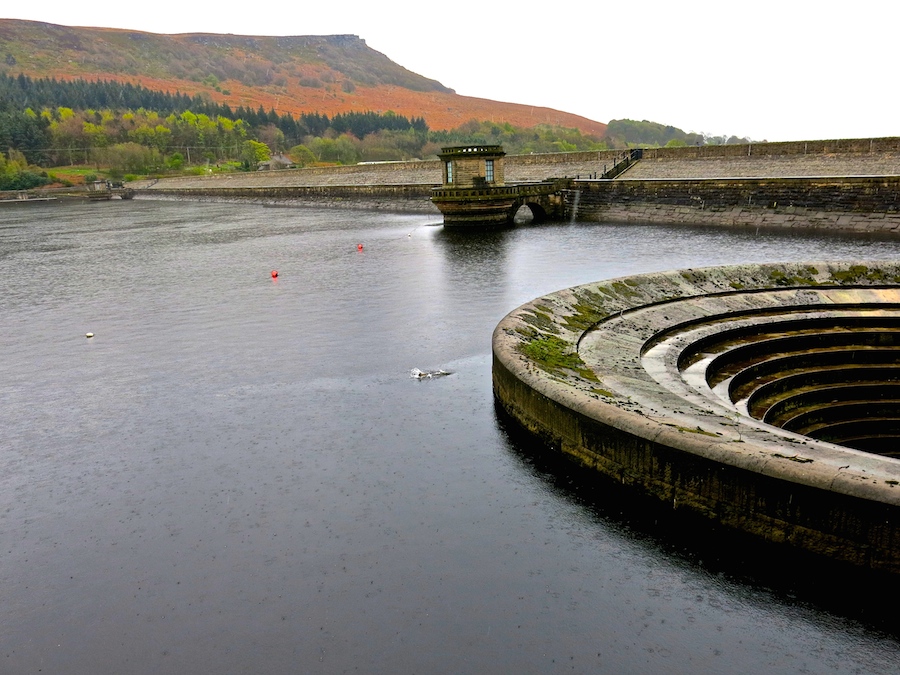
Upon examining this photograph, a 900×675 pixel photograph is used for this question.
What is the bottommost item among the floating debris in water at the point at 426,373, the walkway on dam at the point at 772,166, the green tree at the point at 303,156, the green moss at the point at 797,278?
the floating debris in water at the point at 426,373

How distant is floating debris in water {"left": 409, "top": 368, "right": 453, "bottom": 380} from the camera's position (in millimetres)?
17859

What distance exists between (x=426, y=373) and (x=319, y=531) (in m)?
7.70

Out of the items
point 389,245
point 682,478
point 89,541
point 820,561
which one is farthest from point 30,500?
point 389,245

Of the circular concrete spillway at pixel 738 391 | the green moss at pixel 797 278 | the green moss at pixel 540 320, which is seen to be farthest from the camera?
the green moss at pixel 797 278

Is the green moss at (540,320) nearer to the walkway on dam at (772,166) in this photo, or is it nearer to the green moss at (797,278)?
the green moss at (797,278)

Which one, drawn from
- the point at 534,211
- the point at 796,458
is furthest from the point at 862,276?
the point at 534,211

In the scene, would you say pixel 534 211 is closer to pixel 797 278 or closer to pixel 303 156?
pixel 797 278

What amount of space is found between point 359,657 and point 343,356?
1248cm

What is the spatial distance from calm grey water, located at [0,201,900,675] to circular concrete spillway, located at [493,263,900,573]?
2.90 ft

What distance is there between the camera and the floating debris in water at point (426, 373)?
17.9 meters

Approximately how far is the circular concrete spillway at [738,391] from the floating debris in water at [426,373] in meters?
2.71

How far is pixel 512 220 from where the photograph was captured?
54719 mm

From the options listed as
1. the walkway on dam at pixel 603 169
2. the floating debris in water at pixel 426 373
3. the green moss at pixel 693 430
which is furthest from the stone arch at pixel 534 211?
the green moss at pixel 693 430

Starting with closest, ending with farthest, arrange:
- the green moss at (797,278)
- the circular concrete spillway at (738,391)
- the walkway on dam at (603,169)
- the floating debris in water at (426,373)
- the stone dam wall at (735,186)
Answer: the circular concrete spillway at (738,391) → the floating debris in water at (426,373) → the green moss at (797,278) → the stone dam wall at (735,186) → the walkway on dam at (603,169)
